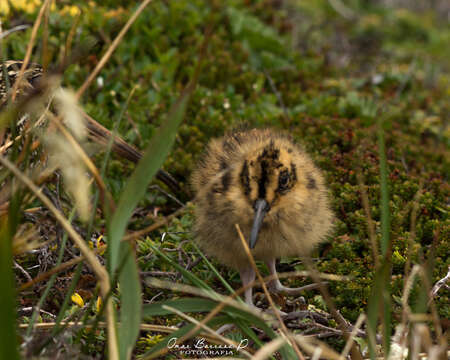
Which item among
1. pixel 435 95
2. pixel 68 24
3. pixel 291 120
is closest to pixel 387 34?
pixel 435 95

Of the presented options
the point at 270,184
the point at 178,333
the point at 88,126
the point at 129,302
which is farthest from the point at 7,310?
the point at 88,126

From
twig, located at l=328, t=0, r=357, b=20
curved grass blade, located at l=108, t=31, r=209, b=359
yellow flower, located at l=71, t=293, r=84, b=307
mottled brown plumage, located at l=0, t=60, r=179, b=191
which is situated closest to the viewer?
curved grass blade, located at l=108, t=31, r=209, b=359

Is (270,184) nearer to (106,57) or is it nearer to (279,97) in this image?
(106,57)

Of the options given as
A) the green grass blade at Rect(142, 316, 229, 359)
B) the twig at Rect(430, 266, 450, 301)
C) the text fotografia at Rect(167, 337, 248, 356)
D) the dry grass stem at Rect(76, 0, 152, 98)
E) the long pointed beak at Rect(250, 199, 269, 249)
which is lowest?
the text fotografia at Rect(167, 337, 248, 356)

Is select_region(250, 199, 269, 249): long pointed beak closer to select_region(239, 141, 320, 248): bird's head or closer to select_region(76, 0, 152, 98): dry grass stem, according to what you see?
select_region(239, 141, 320, 248): bird's head

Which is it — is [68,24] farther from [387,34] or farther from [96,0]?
[387,34]

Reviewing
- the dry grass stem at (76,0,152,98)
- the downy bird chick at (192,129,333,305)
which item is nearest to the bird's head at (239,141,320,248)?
the downy bird chick at (192,129,333,305)

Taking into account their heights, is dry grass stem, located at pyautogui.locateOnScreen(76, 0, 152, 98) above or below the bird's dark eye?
above
